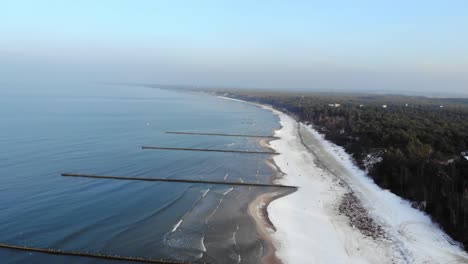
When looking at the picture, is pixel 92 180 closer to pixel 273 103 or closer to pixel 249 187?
pixel 249 187

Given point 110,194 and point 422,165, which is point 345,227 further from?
point 110,194

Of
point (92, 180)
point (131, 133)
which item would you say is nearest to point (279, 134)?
point (131, 133)

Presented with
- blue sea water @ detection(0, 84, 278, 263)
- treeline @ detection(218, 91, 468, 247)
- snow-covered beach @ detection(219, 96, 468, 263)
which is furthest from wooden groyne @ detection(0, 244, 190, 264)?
treeline @ detection(218, 91, 468, 247)

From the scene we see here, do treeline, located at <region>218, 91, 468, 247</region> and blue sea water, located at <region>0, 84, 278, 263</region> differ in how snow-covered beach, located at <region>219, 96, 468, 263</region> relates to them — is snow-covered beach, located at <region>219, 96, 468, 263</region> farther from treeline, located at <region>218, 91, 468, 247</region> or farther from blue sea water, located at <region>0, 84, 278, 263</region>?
blue sea water, located at <region>0, 84, 278, 263</region>

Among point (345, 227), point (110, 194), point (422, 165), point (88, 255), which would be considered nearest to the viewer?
point (88, 255)

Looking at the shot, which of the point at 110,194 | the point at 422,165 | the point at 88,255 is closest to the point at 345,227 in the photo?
the point at 422,165

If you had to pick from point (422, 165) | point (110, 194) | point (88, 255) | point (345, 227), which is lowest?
point (110, 194)

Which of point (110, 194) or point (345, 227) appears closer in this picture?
point (345, 227)

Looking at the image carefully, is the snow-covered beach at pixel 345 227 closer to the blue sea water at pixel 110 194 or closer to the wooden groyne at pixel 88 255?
the blue sea water at pixel 110 194

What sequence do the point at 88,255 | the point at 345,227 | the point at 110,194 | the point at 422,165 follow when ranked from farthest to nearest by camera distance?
1. the point at 422,165
2. the point at 110,194
3. the point at 345,227
4. the point at 88,255
